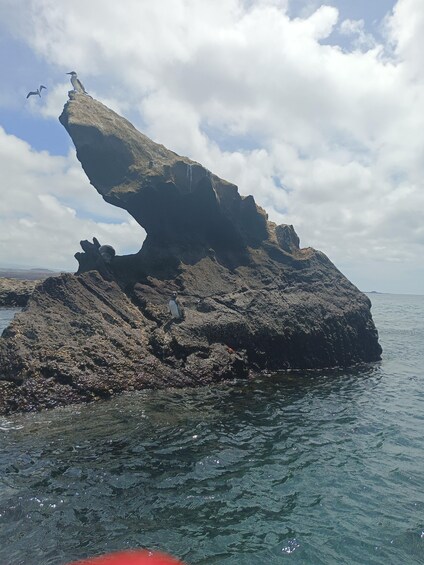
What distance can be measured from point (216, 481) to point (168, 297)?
15054 mm

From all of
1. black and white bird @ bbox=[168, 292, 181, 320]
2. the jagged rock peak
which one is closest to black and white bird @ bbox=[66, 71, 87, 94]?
the jagged rock peak

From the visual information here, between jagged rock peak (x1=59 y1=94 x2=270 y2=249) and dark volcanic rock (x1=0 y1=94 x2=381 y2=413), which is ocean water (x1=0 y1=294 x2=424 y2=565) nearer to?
dark volcanic rock (x1=0 y1=94 x2=381 y2=413)

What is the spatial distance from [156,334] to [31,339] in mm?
6156

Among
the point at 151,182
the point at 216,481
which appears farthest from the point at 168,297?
the point at 216,481

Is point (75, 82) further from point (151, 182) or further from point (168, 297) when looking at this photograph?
point (168, 297)

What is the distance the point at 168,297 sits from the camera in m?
25.2

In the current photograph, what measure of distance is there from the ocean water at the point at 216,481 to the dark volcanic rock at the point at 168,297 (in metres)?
2.02

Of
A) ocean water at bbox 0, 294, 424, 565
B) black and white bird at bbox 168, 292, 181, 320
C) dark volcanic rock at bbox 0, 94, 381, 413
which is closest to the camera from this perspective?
ocean water at bbox 0, 294, 424, 565

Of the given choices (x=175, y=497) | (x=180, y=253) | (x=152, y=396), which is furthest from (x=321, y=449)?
(x=180, y=253)

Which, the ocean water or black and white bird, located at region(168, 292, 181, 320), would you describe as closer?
the ocean water

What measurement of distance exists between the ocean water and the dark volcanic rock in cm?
202

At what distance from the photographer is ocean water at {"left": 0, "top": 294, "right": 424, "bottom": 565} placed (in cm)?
845

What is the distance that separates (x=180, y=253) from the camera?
1095 inches

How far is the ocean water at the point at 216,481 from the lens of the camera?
845cm
